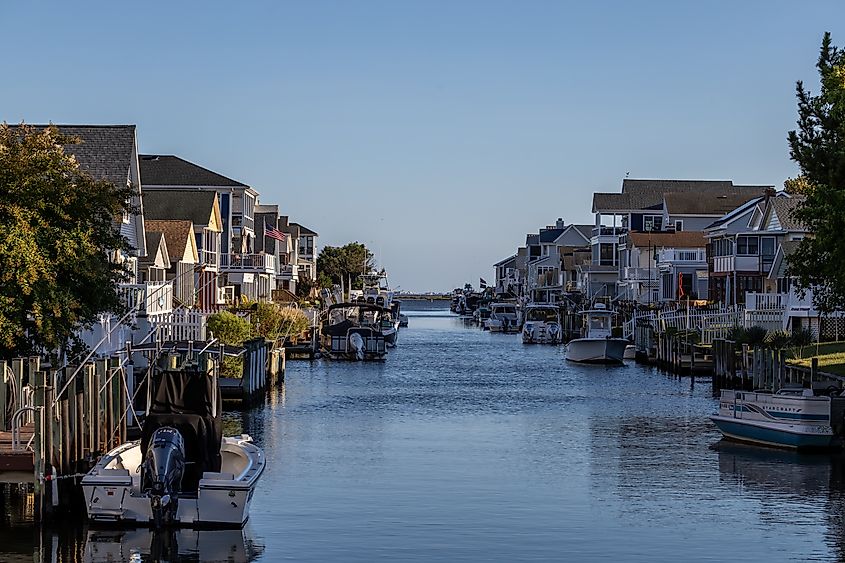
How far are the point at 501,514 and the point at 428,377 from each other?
45.2m

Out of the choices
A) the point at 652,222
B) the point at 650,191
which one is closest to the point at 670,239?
the point at 652,222

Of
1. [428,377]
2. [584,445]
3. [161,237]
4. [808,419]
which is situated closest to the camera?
[808,419]

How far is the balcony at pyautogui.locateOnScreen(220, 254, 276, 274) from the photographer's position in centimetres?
9500

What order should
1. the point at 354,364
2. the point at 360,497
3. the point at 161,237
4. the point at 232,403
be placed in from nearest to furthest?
the point at 360,497
the point at 232,403
the point at 161,237
the point at 354,364

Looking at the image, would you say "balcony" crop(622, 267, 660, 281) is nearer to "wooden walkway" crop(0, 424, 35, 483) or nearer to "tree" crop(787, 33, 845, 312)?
"tree" crop(787, 33, 845, 312)

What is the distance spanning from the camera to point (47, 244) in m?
34.9

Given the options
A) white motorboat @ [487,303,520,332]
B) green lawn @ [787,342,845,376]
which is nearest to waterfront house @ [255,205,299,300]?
white motorboat @ [487,303,520,332]

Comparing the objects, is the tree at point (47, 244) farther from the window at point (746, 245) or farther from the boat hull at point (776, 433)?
the window at point (746, 245)

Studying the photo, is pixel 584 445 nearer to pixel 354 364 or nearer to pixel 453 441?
pixel 453 441

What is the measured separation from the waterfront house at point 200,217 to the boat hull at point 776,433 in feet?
149

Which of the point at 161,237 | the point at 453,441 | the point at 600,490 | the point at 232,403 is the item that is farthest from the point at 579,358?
the point at 600,490

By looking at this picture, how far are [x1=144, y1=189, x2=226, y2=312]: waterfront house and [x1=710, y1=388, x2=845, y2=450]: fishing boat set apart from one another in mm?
45391

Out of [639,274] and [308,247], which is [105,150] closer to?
[639,274]

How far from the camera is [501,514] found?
3070cm
